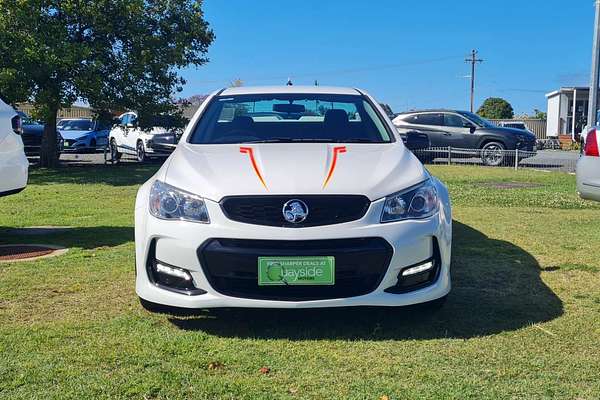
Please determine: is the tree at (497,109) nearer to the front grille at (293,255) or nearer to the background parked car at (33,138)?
the background parked car at (33,138)

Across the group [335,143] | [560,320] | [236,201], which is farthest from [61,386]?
[560,320]

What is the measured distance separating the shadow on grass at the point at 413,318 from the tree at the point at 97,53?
11.3 meters

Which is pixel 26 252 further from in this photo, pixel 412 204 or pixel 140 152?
pixel 140 152

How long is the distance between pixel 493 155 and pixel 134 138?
10641mm

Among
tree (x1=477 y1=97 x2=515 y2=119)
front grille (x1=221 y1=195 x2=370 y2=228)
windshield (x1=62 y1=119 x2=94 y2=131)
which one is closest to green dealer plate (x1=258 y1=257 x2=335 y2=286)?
front grille (x1=221 y1=195 x2=370 y2=228)

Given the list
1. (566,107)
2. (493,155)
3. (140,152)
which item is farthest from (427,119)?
(566,107)

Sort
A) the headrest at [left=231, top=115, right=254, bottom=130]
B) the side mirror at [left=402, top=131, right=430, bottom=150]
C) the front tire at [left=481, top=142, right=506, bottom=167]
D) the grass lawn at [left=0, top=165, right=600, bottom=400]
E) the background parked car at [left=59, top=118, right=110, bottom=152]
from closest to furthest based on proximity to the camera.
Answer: the grass lawn at [left=0, top=165, right=600, bottom=400], the headrest at [left=231, top=115, right=254, bottom=130], the side mirror at [left=402, top=131, right=430, bottom=150], the front tire at [left=481, top=142, right=506, bottom=167], the background parked car at [left=59, top=118, right=110, bottom=152]

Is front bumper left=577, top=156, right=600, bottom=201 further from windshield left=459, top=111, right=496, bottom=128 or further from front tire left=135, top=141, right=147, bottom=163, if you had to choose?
front tire left=135, top=141, right=147, bottom=163

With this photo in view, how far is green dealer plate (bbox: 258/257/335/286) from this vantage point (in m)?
3.64

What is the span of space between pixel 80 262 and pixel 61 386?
2788mm

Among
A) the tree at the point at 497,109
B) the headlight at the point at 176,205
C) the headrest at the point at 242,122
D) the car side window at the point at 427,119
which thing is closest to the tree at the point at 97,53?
the car side window at the point at 427,119

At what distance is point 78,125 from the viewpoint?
25.8m

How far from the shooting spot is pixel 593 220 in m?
8.27

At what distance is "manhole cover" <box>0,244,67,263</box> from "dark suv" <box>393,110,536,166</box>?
44.7 ft
